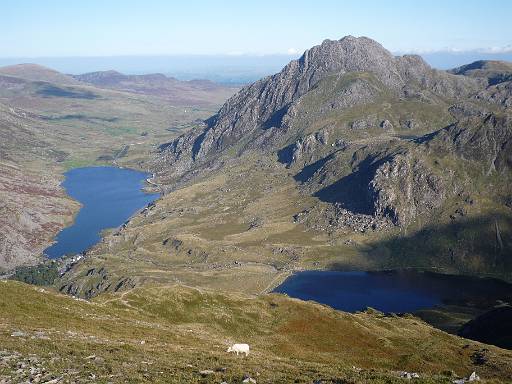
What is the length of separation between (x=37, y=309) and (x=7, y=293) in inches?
366

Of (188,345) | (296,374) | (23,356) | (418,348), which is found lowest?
(418,348)

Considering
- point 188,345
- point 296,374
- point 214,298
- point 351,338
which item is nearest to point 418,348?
point 351,338

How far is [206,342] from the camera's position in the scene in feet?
298

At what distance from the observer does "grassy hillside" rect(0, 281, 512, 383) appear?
5144cm

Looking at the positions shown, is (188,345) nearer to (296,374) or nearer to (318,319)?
(296,374)

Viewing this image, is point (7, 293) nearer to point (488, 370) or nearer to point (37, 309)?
point (37, 309)

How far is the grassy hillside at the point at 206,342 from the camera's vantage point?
51.4 meters

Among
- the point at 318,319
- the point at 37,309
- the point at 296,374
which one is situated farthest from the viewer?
the point at 318,319

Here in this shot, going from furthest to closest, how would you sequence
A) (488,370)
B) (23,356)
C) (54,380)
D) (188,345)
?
1. (488,370)
2. (188,345)
3. (23,356)
4. (54,380)

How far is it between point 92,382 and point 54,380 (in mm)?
3308

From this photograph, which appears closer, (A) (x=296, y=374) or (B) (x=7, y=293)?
(A) (x=296, y=374)

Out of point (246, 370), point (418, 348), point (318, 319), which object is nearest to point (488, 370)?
point (418, 348)

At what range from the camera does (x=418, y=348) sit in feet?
385

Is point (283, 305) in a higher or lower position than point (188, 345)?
lower
